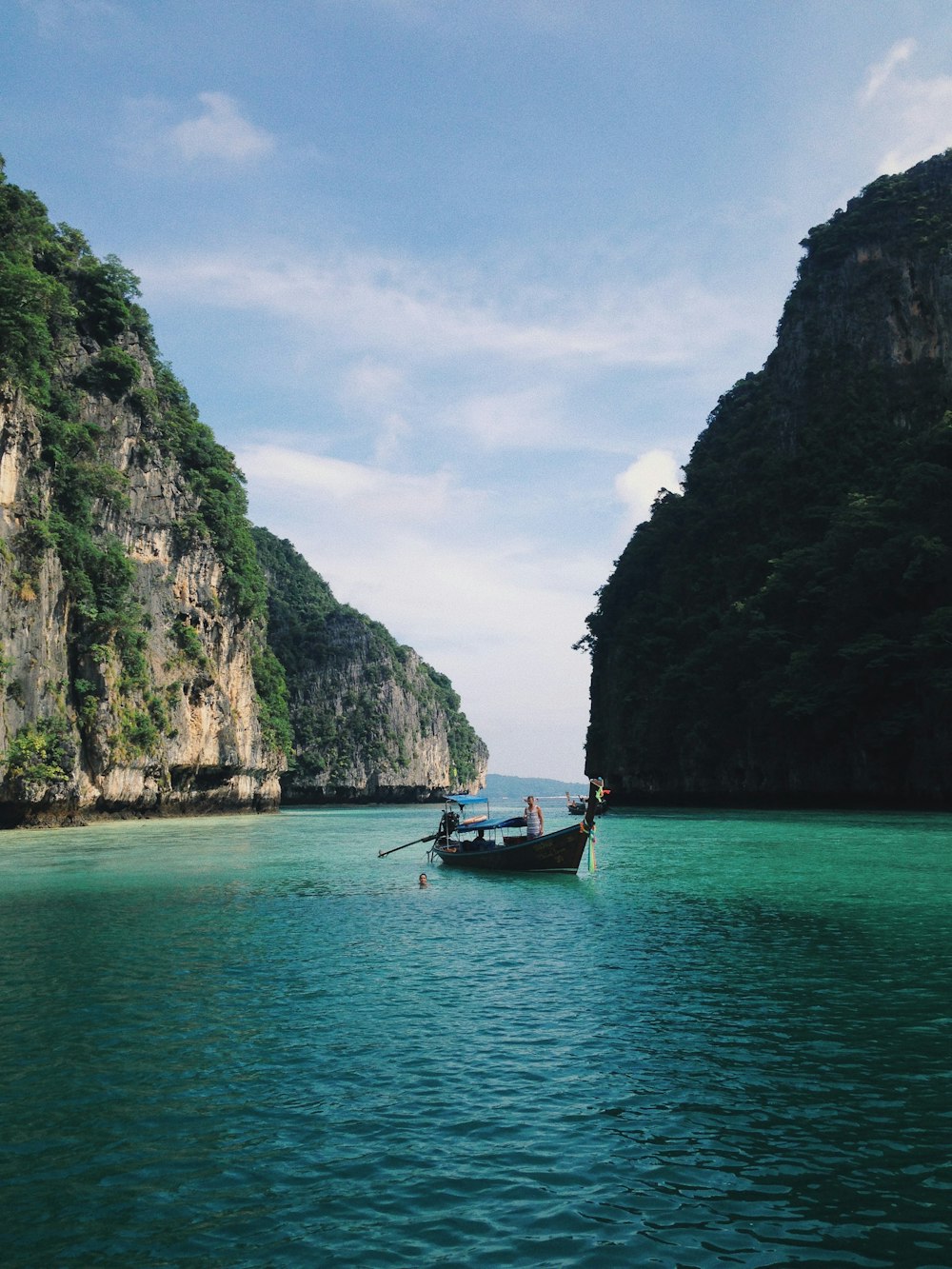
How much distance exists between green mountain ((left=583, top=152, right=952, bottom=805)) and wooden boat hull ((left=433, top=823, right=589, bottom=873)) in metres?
24.7

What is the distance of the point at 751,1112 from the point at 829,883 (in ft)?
45.1

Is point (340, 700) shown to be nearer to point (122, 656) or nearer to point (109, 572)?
point (122, 656)

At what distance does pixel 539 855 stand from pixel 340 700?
326 ft

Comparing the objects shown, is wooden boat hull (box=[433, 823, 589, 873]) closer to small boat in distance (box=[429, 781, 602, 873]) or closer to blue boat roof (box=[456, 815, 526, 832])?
small boat in distance (box=[429, 781, 602, 873])

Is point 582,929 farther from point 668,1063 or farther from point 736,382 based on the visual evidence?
point 736,382

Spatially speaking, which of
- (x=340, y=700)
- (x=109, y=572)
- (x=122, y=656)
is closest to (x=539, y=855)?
(x=109, y=572)

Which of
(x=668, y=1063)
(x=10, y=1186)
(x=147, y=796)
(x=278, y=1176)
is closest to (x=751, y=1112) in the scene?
(x=668, y=1063)

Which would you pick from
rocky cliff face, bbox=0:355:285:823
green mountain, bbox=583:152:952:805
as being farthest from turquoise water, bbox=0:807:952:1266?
green mountain, bbox=583:152:952:805

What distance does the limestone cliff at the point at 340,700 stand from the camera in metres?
115

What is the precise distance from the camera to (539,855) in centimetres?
2264

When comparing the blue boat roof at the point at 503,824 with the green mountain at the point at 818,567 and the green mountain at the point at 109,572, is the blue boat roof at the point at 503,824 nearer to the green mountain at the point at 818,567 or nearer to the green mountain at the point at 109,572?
the green mountain at the point at 109,572

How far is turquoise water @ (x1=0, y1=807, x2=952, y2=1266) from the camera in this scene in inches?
207

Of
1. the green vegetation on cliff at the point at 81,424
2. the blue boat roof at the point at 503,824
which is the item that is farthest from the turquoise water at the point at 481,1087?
the green vegetation on cliff at the point at 81,424

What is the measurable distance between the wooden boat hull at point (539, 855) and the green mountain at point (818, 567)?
2471cm
